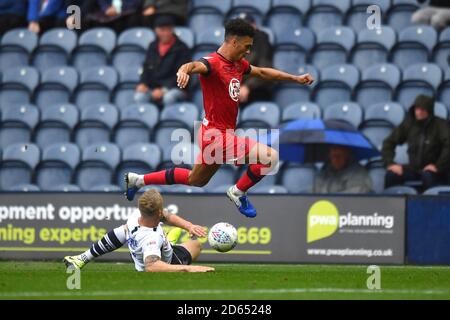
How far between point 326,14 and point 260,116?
2824 millimetres

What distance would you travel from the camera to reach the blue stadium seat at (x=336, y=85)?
61.4 ft

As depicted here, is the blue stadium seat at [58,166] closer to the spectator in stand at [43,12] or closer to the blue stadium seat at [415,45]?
the spectator in stand at [43,12]

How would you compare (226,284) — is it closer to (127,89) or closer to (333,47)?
(333,47)

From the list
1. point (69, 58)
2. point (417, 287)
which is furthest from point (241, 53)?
point (69, 58)

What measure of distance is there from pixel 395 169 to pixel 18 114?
709cm

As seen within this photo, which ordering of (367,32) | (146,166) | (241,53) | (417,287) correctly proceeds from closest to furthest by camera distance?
(417,287), (241,53), (146,166), (367,32)

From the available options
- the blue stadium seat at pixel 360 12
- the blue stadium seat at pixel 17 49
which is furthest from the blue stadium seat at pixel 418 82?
the blue stadium seat at pixel 17 49

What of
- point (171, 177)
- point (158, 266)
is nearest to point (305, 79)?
point (171, 177)

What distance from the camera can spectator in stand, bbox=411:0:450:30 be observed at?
1916 centimetres

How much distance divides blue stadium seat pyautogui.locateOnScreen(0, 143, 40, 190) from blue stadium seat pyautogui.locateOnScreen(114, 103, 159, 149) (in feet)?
4.79

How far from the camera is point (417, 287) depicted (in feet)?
35.8

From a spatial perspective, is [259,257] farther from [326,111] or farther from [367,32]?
[367,32]

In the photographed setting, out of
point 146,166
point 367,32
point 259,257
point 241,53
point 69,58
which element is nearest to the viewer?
point 241,53

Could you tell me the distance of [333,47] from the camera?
1936 cm
